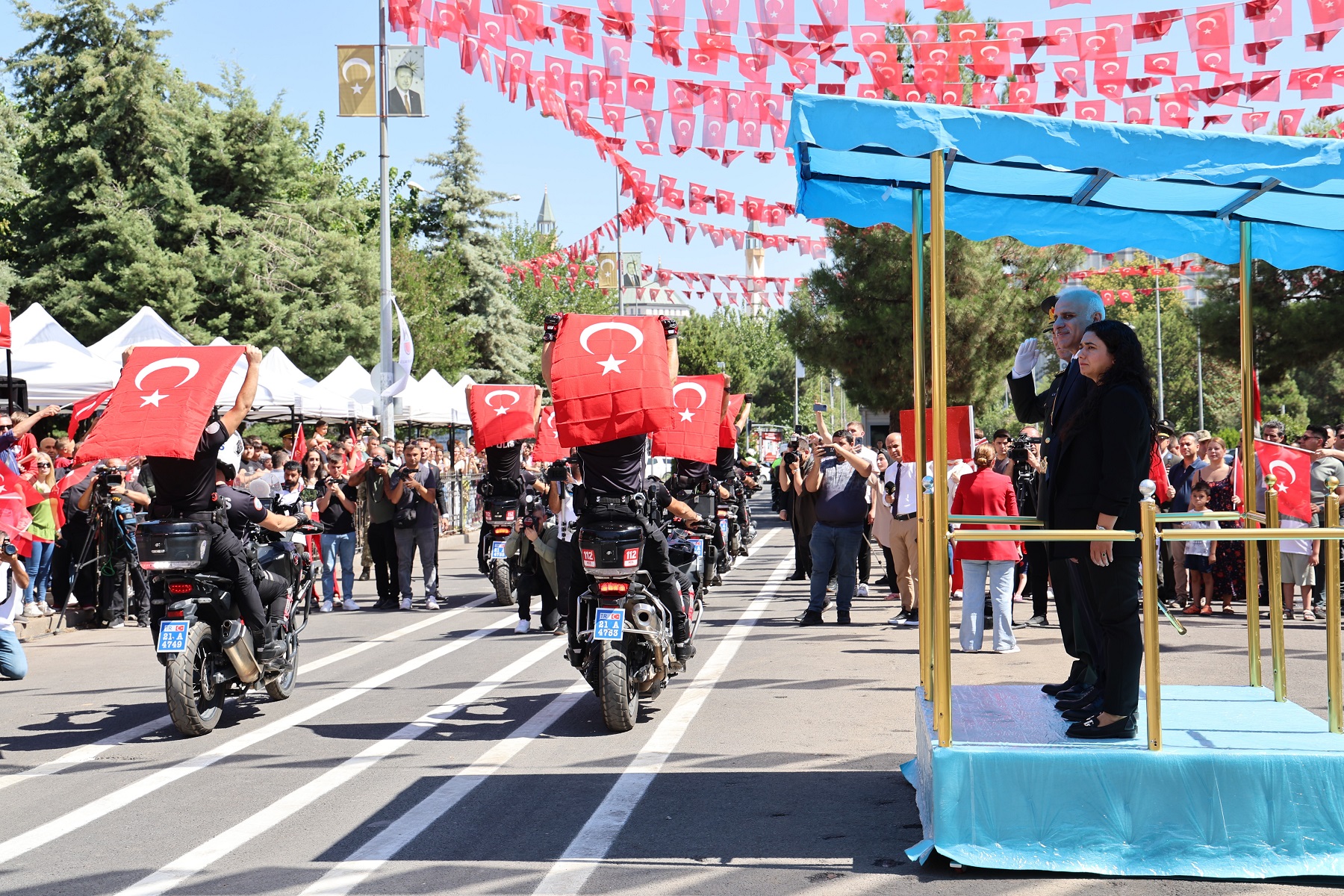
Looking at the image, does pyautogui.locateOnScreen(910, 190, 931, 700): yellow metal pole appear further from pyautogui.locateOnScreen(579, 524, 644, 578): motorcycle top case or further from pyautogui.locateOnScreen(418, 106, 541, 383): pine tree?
pyautogui.locateOnScreen(418, 106, 541, 383): pine tree

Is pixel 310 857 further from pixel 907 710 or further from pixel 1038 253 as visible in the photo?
pixel 1038 253

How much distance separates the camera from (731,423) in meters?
16.2

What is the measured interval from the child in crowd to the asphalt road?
2455 millimetres

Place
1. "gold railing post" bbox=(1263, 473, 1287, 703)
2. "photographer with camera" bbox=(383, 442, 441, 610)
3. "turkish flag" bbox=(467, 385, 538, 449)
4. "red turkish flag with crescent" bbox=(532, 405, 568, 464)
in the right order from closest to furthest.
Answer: "gold railing post" bbox=(1263, 473, 1287, 703) < "red turkish flag with crescent" bbox=(532, 405, 568, 464) < "turkish flag" bbox=(467, 385, 538, 449) < "photographer with camera" bbox=(383, 442, 441, 610)

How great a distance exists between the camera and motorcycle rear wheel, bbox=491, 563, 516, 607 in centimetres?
1500

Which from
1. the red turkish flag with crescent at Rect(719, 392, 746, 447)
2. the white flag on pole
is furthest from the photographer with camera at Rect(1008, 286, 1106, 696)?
the white flag on pole

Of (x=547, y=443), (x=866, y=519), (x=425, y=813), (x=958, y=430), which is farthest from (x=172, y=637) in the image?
(x=866, y=519)

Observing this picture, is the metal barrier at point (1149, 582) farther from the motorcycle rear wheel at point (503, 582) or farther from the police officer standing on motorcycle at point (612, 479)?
the motorcycle rear wheel at point (503, 582)

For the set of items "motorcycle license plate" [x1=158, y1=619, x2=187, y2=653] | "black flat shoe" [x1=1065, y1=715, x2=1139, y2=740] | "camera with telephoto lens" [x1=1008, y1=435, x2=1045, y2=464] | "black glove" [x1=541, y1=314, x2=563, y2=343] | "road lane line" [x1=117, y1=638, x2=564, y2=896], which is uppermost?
"black glove" [x1=541, y1=314, x2=563, y2=343]

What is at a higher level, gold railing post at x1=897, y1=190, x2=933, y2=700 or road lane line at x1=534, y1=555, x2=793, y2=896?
gold railing post at x1=897, y1=190, x2=933, y2=700

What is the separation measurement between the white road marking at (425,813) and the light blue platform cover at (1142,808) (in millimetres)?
2177

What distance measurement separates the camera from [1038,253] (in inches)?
1388

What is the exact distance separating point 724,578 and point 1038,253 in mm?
20114

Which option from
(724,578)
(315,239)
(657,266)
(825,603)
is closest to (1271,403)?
(657,266)
